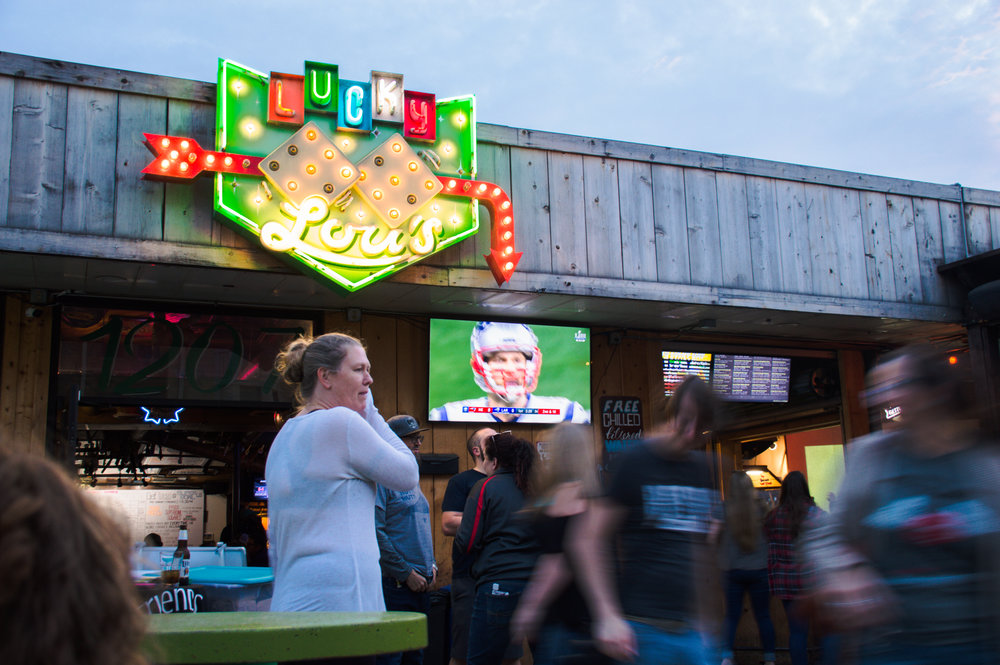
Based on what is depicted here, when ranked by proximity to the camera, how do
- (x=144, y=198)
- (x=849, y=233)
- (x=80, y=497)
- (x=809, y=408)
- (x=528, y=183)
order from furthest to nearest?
1. (x=809, y=408)
2. (x=849, y=233)
3. (x=528, y=183)
4. (x=144, y=198)
5. (x=80, y=497)

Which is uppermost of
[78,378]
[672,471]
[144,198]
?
[144,198]

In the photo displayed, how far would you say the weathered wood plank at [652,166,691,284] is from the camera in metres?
7.75

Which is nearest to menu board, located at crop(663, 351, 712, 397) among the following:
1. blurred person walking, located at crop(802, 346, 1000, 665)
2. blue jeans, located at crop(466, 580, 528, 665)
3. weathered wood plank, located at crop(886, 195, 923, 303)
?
weathered wood plank, located at crop(886, 195, 923, 303)

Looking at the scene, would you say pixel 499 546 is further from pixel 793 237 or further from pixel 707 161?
pixel 793 237

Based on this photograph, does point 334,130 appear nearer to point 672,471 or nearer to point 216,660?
point 672,471

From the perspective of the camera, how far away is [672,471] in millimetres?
3035

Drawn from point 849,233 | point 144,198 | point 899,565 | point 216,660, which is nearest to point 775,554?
point 849,233

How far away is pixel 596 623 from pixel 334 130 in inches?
195

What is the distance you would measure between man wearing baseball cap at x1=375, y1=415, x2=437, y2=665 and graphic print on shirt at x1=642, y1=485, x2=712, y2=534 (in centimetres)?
229

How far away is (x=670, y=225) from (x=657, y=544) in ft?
17.5

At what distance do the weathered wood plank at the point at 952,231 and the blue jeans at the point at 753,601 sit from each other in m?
4.37

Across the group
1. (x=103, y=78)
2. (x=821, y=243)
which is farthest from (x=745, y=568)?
(x=103, y=78)

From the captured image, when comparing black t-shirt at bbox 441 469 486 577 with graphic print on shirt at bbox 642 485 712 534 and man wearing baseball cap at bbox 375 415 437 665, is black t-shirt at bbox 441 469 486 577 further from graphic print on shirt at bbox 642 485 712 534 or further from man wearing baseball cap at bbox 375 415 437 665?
graphic print on shirt at bbox 642 485 712 534

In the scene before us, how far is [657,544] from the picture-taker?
9.53 ft
